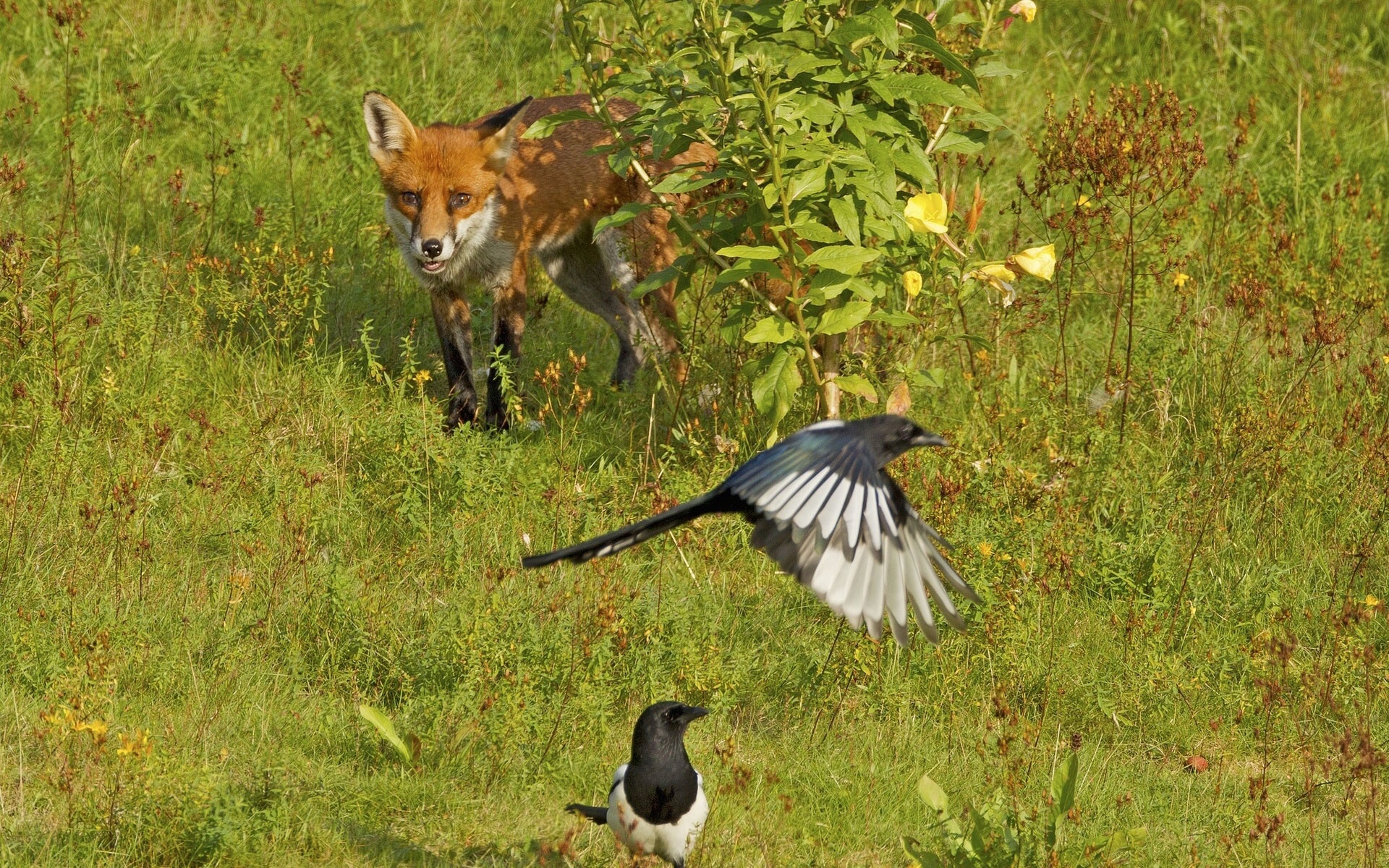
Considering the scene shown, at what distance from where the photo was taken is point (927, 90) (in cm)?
484

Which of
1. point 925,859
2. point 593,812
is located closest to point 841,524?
point 925,859

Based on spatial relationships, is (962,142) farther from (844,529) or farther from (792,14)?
(844,529)

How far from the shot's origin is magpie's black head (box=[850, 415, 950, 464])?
365cm

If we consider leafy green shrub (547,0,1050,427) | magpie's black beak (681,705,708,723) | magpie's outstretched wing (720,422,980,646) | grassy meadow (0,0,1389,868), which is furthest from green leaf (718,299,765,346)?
magpie's black beak (681,705,708,723)

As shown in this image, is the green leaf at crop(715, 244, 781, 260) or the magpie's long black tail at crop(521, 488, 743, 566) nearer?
the magpie's long black tail at crop(521, 488, 743, 566)

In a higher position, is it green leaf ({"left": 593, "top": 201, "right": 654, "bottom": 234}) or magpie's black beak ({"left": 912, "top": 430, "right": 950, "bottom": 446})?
magpie's black beak ({"left": 912, "top": 430, "right": 950, "bottom": 446})

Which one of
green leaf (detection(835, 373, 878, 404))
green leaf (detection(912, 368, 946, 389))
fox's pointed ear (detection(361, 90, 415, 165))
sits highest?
fox's pointed ear (detection(361, 90, 415, 165))

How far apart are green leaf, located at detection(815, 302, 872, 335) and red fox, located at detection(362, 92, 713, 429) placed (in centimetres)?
124

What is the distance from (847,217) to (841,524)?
6.12ft

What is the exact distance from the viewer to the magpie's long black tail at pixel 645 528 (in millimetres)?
3344

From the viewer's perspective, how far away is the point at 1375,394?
6219 mm

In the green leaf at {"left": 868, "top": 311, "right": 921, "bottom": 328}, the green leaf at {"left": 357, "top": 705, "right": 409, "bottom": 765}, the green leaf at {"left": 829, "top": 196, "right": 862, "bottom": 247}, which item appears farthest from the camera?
the green leaf at {"left": 868, "top": 311, "right": 921, "bottom": 328}

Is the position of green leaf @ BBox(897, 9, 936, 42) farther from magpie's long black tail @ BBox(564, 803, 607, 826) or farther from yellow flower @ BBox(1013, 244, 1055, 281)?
magpie's long black tail @ BBox(564, 803, 607, 826)

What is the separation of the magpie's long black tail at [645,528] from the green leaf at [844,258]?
1.39 m
